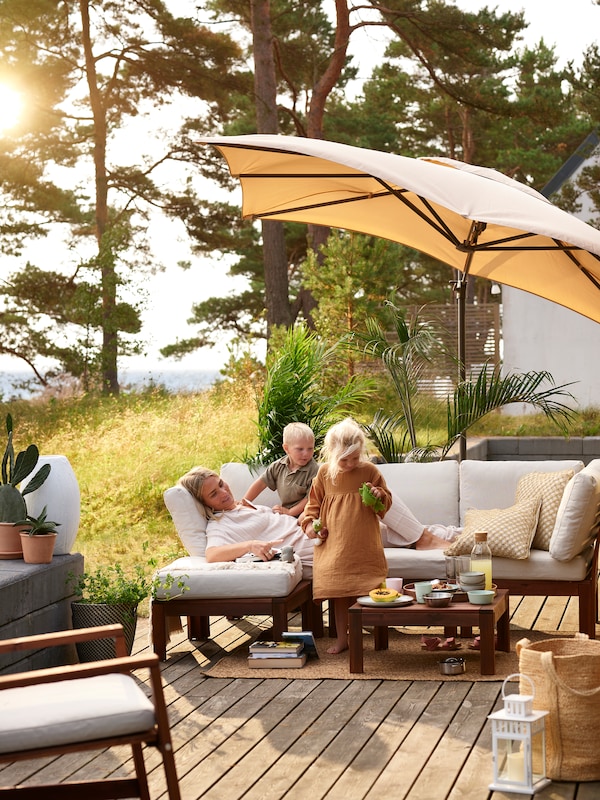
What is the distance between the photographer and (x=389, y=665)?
5586 millimetres

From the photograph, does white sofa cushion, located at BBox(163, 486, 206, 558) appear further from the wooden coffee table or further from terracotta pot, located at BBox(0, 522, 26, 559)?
the wooden coffee table

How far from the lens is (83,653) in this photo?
5520 mm

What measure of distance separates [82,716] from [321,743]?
4.86 ft

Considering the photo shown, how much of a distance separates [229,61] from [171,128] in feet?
6.72

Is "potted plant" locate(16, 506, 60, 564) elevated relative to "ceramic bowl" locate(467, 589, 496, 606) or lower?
elevated

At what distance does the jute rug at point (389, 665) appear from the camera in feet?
17.5

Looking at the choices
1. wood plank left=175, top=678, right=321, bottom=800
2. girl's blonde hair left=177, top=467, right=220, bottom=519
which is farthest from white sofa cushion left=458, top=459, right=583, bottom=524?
wood plank left=175, top=678, right=321, bottom=800

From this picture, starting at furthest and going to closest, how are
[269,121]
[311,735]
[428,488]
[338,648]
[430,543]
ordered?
[269,121], [428,488], [430,543], [338,648], [311,735]

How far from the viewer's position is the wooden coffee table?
17.0ft

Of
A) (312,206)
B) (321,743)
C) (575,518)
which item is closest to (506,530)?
(575,518)

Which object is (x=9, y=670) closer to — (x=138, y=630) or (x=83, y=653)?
(x=83, y=653)

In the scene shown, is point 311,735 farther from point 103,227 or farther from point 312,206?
point 103,227

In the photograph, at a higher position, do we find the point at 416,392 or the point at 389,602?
the point at 416,392

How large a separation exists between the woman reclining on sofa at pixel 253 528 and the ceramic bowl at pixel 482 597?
114cm
